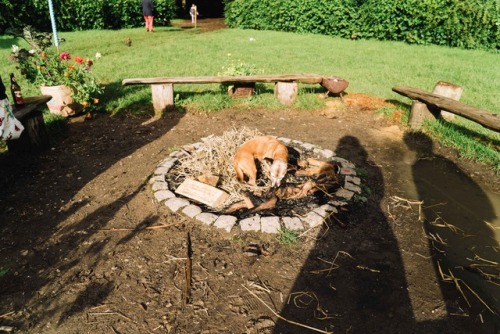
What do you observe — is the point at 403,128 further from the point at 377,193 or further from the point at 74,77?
the point at 74,77

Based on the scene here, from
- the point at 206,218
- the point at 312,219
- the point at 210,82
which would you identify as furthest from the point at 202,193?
the point at 210,82

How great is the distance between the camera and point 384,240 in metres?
3.49

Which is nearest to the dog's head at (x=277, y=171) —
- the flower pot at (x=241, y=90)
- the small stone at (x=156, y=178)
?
the small stone at (x=156, y=178)

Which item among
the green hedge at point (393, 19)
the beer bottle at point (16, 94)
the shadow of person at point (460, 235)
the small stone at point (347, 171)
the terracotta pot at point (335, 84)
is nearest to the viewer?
the shadow of person at point (460, 235)

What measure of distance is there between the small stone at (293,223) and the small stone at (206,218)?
76 centimetres

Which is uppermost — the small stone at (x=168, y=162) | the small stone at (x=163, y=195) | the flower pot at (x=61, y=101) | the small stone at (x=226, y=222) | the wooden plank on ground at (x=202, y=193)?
the flower pot at (x=61, y=101)

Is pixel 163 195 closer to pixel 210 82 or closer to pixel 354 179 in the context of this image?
pixel 354 179

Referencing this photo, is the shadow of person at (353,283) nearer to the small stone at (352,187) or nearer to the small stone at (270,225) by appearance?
the small stone at (352,187)

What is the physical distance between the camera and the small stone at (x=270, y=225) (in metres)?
3.53

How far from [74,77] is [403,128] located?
6.25m

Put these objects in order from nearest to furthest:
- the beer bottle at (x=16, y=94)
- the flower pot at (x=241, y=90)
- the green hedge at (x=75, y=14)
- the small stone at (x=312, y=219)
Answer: the small stone at (x=312, y=219) → the beer bottle at (x=16, y=94) → the flower pot at (x=241, y=90) → the green hedge at (x=75, y=14)

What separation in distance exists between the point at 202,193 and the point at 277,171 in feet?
3.08

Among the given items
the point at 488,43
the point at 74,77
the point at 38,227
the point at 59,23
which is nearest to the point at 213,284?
the point at 38,227

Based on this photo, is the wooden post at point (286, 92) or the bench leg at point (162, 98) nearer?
the bench leg at point (162, 98)
